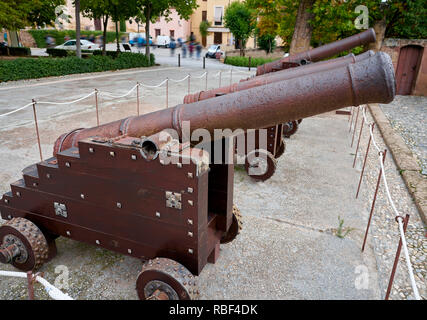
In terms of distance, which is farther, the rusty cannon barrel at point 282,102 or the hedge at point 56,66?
the hedge at point 56,66

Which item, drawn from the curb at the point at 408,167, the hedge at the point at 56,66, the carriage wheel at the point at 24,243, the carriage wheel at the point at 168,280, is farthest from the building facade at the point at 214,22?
the carriage wheel at the point at 168,280

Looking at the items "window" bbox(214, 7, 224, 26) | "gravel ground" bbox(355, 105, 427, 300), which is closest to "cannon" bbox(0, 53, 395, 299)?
"gravel ground" bbox(355, 105, 427, 300)

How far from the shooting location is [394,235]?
371 centimetres

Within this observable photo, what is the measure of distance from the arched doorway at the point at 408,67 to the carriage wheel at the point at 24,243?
607 inches

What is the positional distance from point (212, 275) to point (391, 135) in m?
6.81

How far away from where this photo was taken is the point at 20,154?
5652 millimetres

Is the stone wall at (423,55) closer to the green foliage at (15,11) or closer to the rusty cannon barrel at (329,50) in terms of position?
the rusty cannon barrel at (329,50)

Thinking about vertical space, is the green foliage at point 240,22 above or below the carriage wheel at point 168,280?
above

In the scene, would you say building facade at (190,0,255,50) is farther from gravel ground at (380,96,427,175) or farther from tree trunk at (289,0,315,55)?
gravel ground at (380,96,427,175)

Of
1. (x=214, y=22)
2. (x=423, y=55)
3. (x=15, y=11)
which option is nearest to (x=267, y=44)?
(x=214, y=22)

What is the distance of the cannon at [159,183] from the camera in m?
1.97

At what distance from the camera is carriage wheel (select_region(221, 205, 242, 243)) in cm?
307

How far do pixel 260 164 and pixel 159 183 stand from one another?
3.11 m
